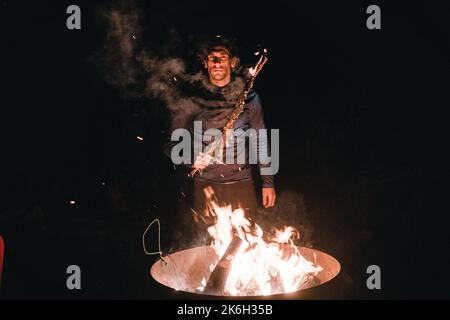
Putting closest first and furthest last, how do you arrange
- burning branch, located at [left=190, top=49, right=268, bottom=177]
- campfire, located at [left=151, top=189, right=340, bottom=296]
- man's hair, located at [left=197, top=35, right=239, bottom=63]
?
campfire, located at [left=151, top=189, right=340, bottom=296] < burning branch, located at [left=190, top=49, right=268, bottom=177] < man's hair, located at [left=197, top=35, right=239, bottom=63]

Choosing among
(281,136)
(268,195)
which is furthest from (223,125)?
(281,136)

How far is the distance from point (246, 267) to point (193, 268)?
66cm

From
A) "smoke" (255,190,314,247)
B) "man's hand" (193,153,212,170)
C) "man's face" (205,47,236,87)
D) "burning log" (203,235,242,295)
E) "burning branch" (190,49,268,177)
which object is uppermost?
"man's face" (205,47,236,87)

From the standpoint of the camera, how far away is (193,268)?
181 inches

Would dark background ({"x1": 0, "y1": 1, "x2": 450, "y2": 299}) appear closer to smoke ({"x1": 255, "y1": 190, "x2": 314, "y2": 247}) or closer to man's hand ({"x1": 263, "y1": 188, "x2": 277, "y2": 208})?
Answer: smoke ({"x1": 255, "y1": 190, "x2": 314, "y2": 247})

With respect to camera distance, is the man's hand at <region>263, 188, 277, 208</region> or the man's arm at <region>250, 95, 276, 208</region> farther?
the man's hand at <region>263, 188, 277, 208</region>

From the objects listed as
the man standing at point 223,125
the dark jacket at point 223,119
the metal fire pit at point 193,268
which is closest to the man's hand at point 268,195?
the man standing at point 223,125

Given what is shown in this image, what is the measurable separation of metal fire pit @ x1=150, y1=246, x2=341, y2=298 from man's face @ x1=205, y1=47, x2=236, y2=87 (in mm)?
1872

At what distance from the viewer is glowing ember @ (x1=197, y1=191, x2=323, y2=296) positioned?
4152 millimetres

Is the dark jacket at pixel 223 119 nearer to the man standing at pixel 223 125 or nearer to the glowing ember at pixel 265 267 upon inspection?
the man standing at pixel 223 125

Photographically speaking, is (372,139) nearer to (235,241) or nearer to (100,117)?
(235,241)

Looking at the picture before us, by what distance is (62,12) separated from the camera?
5500 millimetres

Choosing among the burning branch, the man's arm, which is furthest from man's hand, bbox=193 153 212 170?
the man's arm

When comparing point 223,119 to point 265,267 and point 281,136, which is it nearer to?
point 281,136
